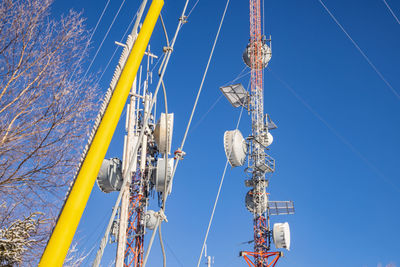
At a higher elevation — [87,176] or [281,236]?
[281,236]

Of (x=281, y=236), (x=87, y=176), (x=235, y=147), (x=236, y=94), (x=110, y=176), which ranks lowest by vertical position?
(x=87, y=176)

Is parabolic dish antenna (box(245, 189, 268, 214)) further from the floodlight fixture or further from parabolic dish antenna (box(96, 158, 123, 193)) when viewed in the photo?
parabolic dish antenna (box(96, 158, 123, 193))

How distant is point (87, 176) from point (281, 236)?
30224 mm

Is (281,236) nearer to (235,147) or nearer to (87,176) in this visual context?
(235,147)

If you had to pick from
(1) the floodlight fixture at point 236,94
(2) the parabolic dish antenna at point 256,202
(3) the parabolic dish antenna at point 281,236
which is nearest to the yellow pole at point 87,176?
(3) the parabolic dish antenna at point 281,236

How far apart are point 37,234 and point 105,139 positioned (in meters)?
8.79

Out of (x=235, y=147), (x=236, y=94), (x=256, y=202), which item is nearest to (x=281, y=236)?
(x=256, y=202)

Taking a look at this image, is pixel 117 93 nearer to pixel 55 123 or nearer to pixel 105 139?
pixel 105 139

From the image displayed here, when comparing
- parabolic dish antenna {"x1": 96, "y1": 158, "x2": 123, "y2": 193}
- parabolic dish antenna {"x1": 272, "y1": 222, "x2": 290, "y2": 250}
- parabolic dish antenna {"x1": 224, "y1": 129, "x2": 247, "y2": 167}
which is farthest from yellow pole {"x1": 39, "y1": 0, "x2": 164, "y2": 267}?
parabolic dish antenna {"x1": 272, "y1": 222, "x2": 290, "y2": 250}

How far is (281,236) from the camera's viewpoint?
3036cm

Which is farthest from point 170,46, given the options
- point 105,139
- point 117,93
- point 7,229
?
point 7,229

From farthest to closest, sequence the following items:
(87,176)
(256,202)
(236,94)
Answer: (236,94) → (256,202) → (87,176)

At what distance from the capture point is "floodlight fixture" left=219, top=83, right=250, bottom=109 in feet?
118

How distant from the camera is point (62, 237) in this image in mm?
2342
